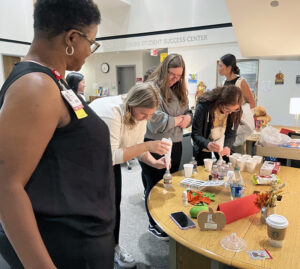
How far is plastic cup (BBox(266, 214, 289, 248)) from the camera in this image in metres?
1.04

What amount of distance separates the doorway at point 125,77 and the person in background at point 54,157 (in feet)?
26.7

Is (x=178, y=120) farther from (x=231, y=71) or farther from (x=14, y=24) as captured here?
(x=14, y=24)

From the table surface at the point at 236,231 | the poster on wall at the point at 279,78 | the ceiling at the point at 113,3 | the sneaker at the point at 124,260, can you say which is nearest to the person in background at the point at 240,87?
the table surface at the point at 236,231

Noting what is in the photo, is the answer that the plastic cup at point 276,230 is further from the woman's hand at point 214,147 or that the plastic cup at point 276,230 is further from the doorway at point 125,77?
the doorway at point 125,77

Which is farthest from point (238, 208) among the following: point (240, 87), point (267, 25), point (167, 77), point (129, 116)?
point (267, 25)

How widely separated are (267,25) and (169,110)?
1.90 meters

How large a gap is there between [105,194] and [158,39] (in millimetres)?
6391

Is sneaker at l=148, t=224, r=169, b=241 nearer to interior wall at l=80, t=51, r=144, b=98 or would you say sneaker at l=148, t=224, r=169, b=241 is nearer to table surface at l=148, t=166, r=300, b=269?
table surface at l=148, t=166, r=300, b=269

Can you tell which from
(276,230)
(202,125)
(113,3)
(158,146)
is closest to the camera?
(276,230)

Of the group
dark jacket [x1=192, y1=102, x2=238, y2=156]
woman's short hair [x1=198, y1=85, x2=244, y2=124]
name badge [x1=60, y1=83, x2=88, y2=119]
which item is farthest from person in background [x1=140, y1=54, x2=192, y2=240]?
name badge [x1=60, y1=83, x2=88, y2=119]

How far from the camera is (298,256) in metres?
1.00

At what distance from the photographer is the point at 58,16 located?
0.62 meters

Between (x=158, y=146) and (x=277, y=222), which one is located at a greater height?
(x=158, y=146)

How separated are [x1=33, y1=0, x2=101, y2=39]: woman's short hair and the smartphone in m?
0.99
